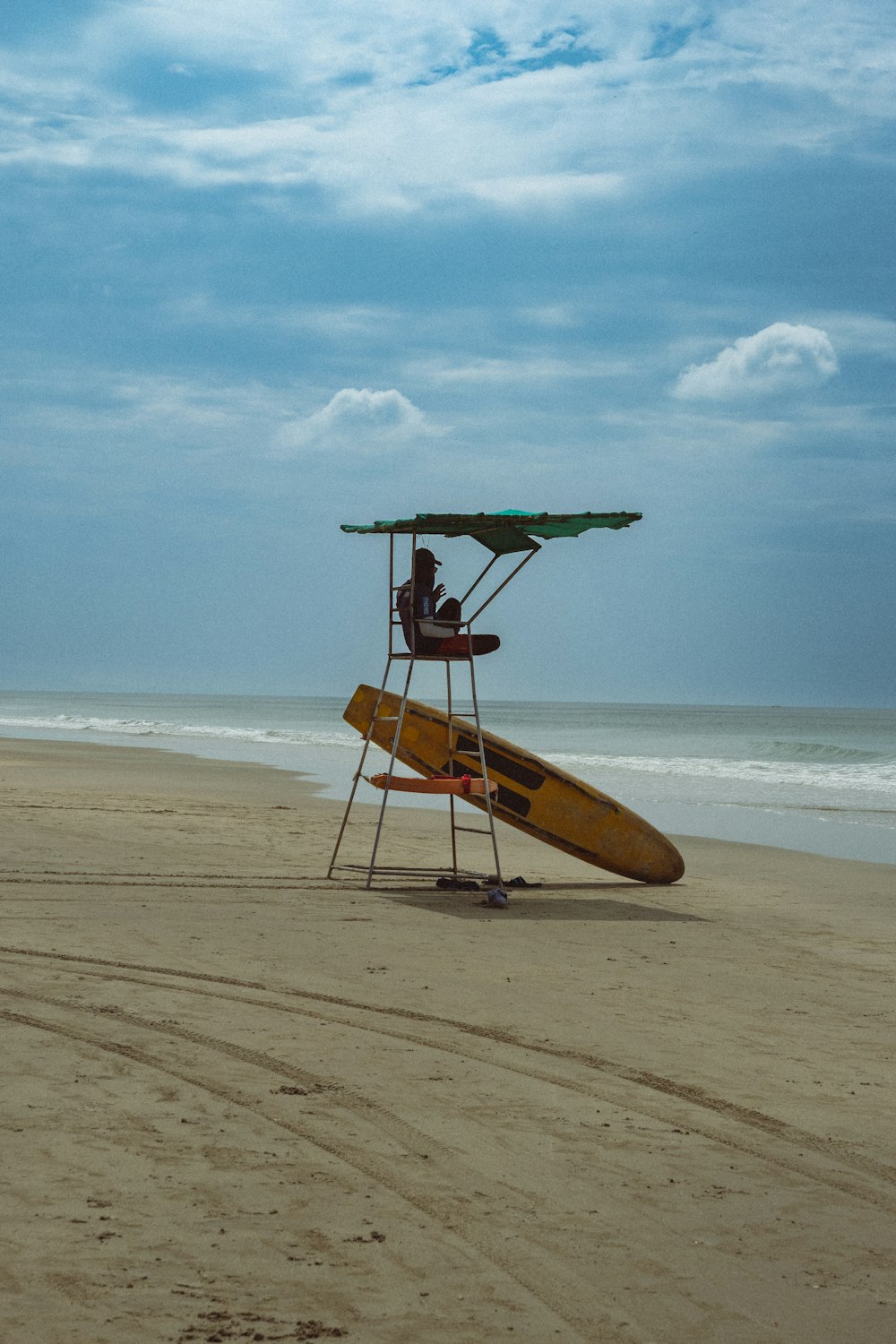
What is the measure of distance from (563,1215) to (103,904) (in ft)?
15.8

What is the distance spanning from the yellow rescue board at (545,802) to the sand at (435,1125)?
2119 millimetres

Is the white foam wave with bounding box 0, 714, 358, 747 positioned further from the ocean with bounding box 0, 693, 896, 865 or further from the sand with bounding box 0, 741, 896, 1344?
the sand with bounding box 0, 741, 896, 1344

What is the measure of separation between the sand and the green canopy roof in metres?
2.59

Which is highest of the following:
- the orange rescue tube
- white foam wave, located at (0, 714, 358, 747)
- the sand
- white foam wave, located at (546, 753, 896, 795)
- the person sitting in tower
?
the person sitting in tower

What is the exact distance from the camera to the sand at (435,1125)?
2.75m

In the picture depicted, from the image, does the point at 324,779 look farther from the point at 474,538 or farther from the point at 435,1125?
the point at 435,1125

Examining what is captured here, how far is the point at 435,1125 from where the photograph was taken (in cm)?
381

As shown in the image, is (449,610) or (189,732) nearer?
(449,610)

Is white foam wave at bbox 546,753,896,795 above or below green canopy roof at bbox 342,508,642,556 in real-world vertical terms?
below

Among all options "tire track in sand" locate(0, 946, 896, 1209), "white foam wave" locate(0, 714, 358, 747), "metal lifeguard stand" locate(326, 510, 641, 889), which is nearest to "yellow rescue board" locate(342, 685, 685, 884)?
"metal lifeguard stand" locate(326, 510, 641, 889)

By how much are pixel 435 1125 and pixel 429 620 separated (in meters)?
5.24

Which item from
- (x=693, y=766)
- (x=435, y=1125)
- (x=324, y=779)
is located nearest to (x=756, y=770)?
(x=693, y=766)

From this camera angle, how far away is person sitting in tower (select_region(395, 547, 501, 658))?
8.79 meters

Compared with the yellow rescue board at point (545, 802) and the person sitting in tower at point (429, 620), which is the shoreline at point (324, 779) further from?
the person sitting in tower at point (429, 620)
